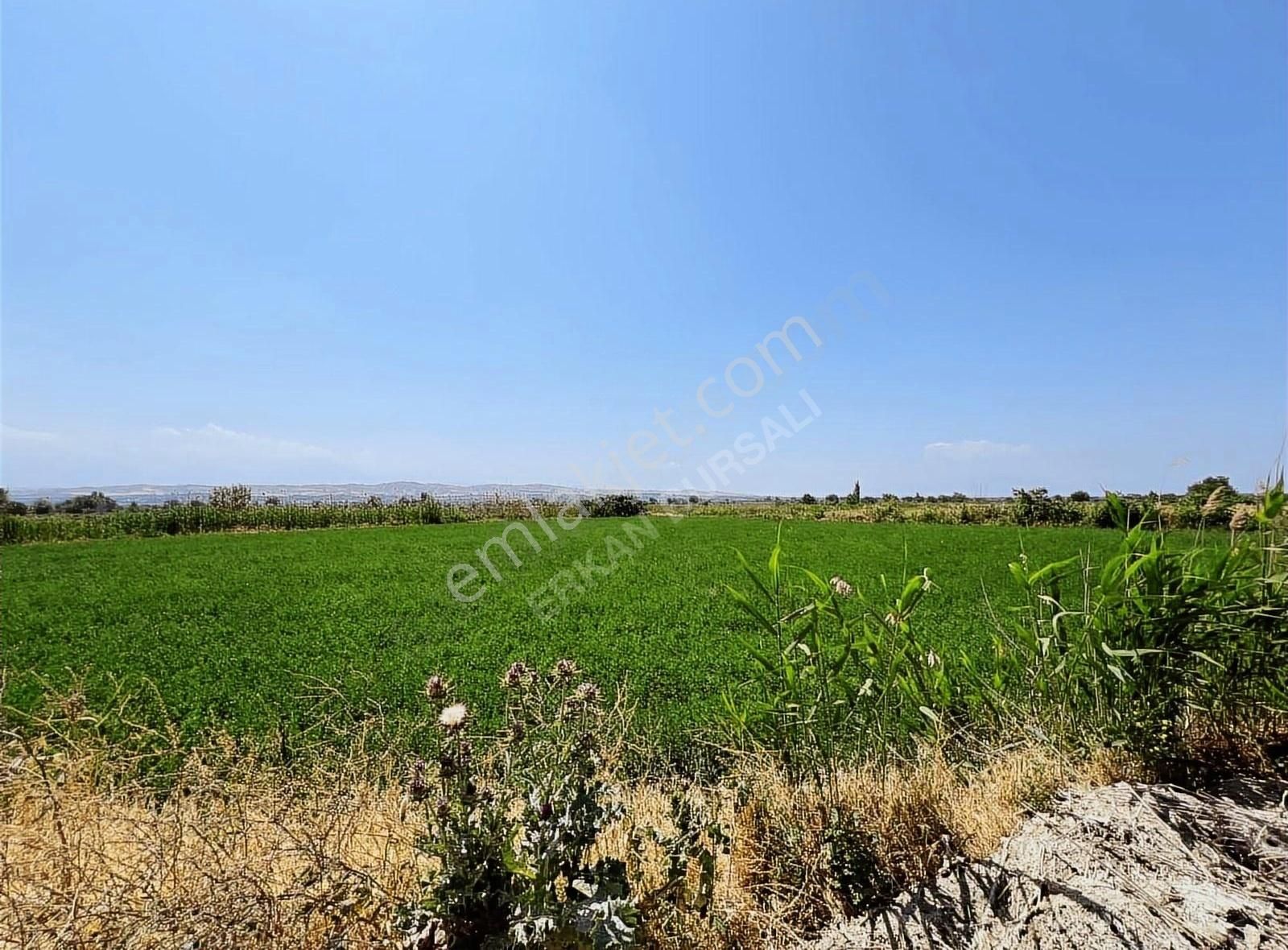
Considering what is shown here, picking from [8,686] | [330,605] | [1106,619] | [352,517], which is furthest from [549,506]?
[1106,619]

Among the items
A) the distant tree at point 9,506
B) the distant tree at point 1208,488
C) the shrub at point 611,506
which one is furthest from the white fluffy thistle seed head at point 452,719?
the shrub at point 611,506

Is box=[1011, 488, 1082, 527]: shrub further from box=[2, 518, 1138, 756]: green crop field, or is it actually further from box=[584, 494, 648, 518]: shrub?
box=[584, 494, 648, 518]: shrub

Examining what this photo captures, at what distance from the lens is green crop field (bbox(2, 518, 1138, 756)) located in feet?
12.9

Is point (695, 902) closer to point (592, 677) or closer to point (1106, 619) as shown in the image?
point (1106, 619)

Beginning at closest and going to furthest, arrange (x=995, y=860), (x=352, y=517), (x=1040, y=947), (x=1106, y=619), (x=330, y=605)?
(x=1040, y=947)
(x=995, y=860)
(x=1106, y=619)
(x=330, y=605)
(x=352, y=517)

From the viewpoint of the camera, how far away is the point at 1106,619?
69.2 inches

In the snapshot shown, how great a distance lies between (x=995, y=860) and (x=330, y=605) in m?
7.11

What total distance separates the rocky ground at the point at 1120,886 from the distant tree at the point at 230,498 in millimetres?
21560

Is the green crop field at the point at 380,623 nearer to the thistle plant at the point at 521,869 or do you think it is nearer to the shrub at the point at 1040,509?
the thistle plant at the point at 521,869

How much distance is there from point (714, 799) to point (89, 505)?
26223 mm

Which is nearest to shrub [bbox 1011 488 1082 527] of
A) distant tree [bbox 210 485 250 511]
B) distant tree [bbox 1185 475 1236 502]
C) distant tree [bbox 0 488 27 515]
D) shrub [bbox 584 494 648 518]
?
shrub [bbox 584 494 648 518]

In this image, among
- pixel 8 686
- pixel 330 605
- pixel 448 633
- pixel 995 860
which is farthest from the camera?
pixel 330 605

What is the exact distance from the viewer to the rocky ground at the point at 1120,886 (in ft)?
3.35

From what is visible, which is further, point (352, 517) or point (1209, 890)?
point (352, 517)
